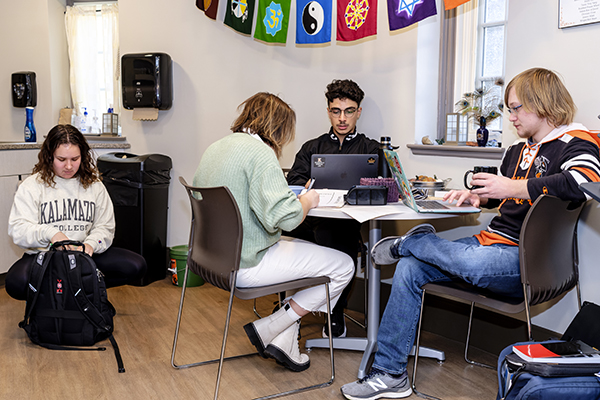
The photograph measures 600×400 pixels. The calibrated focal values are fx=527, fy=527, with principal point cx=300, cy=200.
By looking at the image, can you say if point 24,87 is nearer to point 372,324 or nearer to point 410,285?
point 372,324

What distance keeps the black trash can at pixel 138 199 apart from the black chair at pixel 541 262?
226 cm

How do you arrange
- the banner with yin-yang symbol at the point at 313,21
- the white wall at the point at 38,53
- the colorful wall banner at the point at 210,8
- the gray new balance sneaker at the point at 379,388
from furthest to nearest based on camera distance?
the white wall at the point at 38,53 → the colorful wall banner at the point at 210,8 → the banner with yin-yang symbol at the point at 313,21 → the gray new balance sneaker at the point at 379,388

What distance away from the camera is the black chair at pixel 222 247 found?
6.31ft

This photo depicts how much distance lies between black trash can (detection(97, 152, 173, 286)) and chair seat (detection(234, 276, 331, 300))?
5.98ft

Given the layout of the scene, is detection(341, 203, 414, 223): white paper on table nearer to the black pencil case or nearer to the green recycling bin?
the black pencil case

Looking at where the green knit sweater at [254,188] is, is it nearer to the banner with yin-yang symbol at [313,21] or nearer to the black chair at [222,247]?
the black chair at [222,247]

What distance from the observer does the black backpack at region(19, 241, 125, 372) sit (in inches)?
96.6

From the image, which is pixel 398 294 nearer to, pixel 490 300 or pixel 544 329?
pixel 490 300

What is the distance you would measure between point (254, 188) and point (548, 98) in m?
1.15

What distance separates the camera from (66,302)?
2500 millimetres

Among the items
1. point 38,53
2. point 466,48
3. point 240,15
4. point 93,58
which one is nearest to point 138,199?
point 240,15

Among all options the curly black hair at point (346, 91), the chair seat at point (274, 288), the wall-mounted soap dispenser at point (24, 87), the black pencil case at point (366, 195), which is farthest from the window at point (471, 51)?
the wall-mounted soap dispenser at point (24, 87)

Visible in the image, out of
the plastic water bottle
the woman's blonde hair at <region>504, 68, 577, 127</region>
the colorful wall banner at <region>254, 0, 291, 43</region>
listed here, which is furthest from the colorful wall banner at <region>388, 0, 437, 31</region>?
the plastic water bottle

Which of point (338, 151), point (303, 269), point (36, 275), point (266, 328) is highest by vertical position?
point (338, 151)
